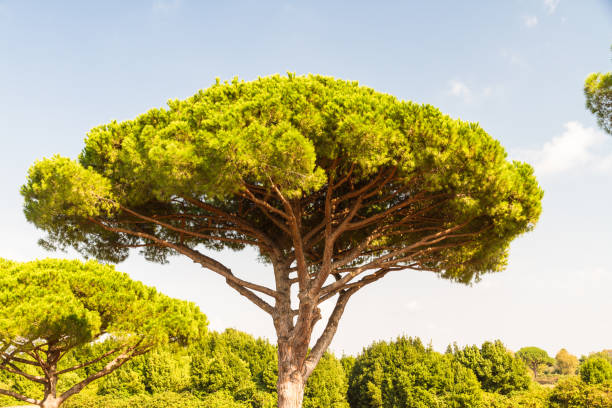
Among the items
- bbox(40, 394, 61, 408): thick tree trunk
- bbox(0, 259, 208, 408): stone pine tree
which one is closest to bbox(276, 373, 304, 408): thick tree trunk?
bbox(0, 259, 208, 408): stone pine tree

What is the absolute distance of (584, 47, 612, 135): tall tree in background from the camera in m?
6.99

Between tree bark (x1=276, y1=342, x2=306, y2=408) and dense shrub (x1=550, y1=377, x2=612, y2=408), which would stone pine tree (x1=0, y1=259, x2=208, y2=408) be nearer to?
tree bark (x1=276, y1=342, x2=306, y2=408)

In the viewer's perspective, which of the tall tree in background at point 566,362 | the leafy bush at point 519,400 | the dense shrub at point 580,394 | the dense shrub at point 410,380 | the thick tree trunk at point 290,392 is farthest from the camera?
the tall tree in background at point 566,362

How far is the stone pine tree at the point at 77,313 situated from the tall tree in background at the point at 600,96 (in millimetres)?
9277

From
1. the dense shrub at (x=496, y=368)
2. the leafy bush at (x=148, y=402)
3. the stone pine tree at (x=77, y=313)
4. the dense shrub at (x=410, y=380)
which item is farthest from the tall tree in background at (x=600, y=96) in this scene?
the leafy bush at (x=148, y=402)

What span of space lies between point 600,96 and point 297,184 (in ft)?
16.6

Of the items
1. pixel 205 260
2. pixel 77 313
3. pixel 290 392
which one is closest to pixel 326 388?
pixel 290 392

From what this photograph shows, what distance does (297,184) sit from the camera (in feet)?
23.0

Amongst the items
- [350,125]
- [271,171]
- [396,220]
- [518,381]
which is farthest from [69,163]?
[518,381]

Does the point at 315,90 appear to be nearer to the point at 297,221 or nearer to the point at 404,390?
the point at 297,221

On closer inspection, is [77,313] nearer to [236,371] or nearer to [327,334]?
[327,334]

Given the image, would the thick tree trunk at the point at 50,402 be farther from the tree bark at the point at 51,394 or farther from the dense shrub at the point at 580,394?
the dense shrub at the point at 580,394

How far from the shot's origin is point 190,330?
1053 cm

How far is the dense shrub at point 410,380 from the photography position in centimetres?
1831
